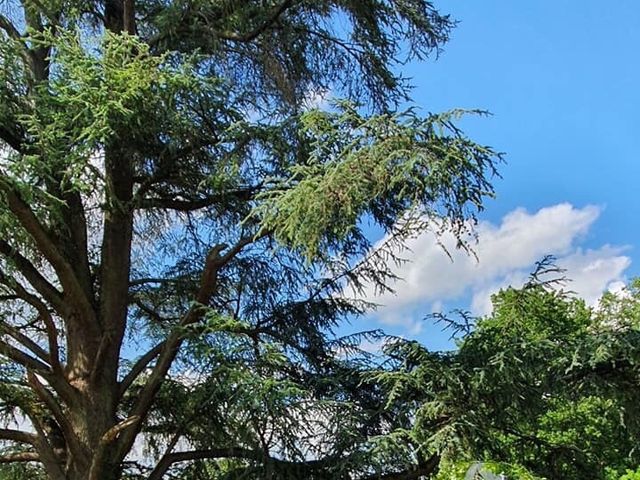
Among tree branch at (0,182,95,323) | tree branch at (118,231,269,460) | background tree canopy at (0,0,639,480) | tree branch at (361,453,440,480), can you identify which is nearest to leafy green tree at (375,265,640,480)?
background tree canopy at (0,0,639,480)

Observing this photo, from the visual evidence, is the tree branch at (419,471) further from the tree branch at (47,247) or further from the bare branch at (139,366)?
the tree branch at (47,247)

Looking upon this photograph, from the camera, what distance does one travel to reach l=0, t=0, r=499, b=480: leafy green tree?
16.9 feet

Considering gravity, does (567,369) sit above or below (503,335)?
below

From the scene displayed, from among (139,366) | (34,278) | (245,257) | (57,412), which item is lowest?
(57,412)

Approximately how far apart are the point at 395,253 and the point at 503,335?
4.17ft

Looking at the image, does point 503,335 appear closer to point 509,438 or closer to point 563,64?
point 509,438

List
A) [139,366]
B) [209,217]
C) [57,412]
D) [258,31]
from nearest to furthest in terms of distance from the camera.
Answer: [57,412] → [139,366] → [258,31] → [209,217]

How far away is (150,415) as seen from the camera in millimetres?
7309

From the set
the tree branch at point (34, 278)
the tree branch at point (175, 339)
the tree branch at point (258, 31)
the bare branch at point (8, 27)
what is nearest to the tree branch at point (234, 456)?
the tree branch at point (175, 339)

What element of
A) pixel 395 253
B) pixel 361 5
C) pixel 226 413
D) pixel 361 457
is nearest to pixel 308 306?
pixel 395 253

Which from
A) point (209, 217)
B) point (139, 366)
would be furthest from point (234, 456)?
point (209, 217)

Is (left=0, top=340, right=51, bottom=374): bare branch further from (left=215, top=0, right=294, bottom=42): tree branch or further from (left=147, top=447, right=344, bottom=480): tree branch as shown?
(left=215, top=0, right=294, bottom=42): tree branch

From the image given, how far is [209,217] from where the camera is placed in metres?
7.37

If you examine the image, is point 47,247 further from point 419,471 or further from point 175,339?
point 419,471
